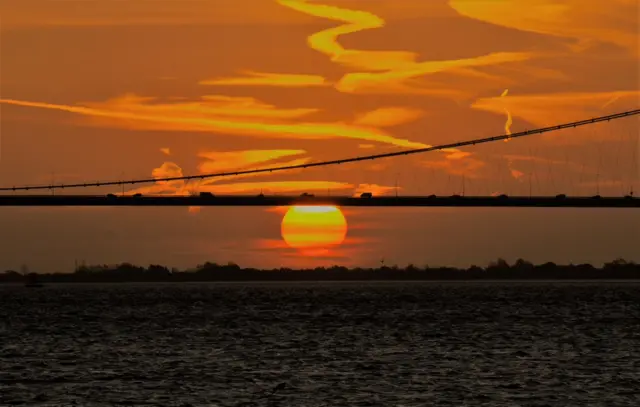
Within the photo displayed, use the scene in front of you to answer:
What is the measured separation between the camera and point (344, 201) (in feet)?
551

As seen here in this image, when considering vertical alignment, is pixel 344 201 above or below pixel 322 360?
above

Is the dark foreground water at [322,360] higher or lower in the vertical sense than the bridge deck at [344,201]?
lower

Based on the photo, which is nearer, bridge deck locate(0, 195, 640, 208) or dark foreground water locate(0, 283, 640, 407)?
dark foreground water locate(0, 283, 640, 407)

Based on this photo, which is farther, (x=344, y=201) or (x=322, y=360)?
(x=344, y=201)

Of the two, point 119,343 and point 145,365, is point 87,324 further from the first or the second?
point 145,365

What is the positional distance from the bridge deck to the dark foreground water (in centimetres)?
5793

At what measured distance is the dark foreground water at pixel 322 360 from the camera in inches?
2020

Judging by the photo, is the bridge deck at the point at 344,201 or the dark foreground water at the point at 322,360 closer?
the dark foreground water at the point at 322,360

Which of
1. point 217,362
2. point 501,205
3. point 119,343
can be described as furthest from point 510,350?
point 501,205

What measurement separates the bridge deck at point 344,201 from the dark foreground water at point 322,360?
2281 inches

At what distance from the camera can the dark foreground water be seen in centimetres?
5131

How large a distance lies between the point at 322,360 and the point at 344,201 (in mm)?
102996

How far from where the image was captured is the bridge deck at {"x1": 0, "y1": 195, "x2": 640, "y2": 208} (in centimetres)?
16812

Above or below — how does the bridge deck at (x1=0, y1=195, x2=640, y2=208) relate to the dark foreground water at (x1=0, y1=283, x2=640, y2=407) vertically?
above
